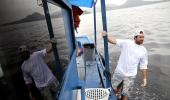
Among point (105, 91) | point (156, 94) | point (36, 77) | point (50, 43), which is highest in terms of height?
point (50, 43)

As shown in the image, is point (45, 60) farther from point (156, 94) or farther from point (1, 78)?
point (156, 94)

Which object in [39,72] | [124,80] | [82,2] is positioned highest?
[82,2]

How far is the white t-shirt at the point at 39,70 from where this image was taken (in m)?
2.63

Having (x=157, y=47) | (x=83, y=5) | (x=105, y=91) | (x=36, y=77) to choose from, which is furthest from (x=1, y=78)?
(x=157, y=47)

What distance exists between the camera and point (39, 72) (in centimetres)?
295

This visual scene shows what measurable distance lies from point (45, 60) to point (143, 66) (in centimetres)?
406

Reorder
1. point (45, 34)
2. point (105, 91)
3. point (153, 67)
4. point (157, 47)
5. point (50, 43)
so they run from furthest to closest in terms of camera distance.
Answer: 1. point (157, 47)
2. point (153, 67)
3. point (105, 91)
4. point (50, 43)
5. point (45, 34)

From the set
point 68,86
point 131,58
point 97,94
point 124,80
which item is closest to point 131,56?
point 131,58

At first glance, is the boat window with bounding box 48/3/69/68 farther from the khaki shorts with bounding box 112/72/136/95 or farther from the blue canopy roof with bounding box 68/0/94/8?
the blue canopy roof with bounding box 68/0/94/8

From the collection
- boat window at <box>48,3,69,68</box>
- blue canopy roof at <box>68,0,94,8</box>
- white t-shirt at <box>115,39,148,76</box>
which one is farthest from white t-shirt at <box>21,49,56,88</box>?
blue canopy roof at <box>68,0,94,8</box>

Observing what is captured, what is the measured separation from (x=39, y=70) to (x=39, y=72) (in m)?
0.03

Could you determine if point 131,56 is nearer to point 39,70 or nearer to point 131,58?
point 131,58

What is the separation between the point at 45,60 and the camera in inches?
126

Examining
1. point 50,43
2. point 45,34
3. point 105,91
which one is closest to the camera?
point 45,34
